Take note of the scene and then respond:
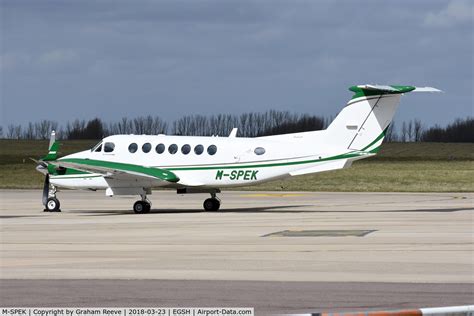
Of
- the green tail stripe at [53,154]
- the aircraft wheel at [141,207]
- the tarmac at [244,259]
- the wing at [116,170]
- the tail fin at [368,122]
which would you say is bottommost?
the tarmac at [244,259]

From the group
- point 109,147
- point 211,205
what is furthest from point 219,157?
point 109,147

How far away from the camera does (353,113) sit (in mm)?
37781

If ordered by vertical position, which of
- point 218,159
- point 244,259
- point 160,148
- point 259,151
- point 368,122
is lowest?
point 244,259

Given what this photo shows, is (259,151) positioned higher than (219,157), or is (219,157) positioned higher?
(259,151)

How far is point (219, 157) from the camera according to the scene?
38906mm

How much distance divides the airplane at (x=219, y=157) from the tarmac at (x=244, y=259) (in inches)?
48.4

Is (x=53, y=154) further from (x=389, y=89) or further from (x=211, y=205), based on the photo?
(x=389, y=89)

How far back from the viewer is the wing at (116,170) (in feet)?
127

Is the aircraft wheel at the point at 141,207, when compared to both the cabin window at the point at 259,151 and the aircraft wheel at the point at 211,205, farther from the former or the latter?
the cabin window at the point at 259,151

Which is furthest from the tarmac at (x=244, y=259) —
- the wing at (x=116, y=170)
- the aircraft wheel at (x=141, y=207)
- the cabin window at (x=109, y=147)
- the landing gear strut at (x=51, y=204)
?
the cabin window at (x=109, y=147)

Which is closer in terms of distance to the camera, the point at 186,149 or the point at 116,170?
the point at 116,170

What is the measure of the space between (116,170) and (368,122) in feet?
29.7

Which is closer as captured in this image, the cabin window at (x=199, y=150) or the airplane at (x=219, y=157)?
the airplane at (x=219, y=157)

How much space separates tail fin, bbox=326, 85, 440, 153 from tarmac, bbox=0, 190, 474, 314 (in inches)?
98.8
